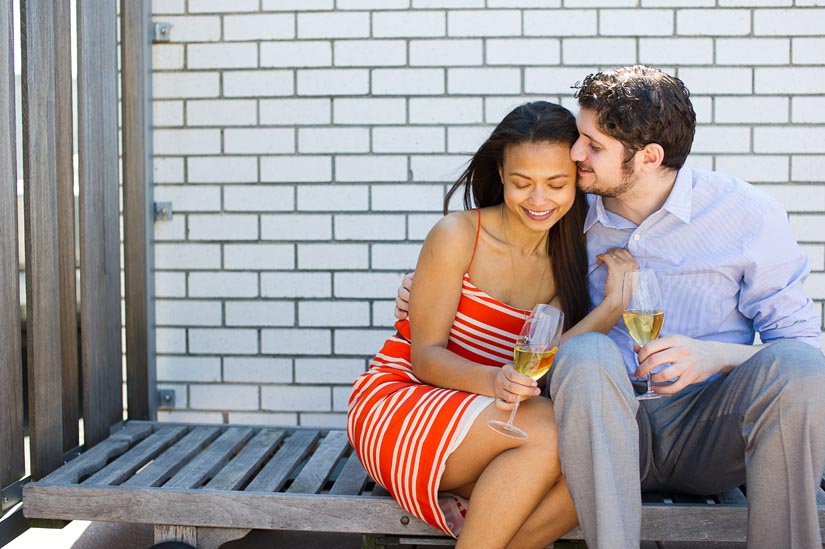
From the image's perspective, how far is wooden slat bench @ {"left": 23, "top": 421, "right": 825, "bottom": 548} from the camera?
8.00ft

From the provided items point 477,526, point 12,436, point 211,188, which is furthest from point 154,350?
point 477,526

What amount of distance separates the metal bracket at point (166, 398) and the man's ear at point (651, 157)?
7.74ft

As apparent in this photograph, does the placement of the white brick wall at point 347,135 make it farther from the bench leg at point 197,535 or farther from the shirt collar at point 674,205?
the bench leg at point 197,535

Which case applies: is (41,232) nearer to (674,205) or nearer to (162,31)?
(162,31)

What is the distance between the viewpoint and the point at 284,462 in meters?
2.93

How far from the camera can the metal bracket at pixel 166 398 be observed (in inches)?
152

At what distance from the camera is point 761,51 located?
361cm

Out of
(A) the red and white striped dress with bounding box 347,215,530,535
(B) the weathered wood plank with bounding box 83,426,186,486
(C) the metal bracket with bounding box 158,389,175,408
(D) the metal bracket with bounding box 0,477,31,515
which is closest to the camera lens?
(A) the red and white striped dress with bounding box 347,215,530,535

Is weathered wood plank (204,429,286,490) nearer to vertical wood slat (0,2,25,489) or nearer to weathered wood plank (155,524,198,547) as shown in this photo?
weathered wood plank (155,524,198,547)

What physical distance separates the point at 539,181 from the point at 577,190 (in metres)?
0.22

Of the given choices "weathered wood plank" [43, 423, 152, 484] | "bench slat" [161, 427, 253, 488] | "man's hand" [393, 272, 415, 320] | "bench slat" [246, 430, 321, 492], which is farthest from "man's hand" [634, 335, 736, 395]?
A: "weathered wood plank" [43, 423, 152, 484]

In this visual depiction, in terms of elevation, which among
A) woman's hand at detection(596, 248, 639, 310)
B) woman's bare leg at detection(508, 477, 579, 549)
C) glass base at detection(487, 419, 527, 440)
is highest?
woman's hand at detection(596, 248, 639, 310)

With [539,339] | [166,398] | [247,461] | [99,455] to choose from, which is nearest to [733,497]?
[539,339]

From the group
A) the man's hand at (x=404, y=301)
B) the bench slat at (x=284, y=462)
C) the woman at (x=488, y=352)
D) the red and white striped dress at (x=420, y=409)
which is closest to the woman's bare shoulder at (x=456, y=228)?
the woman at (x=488, y=352)
